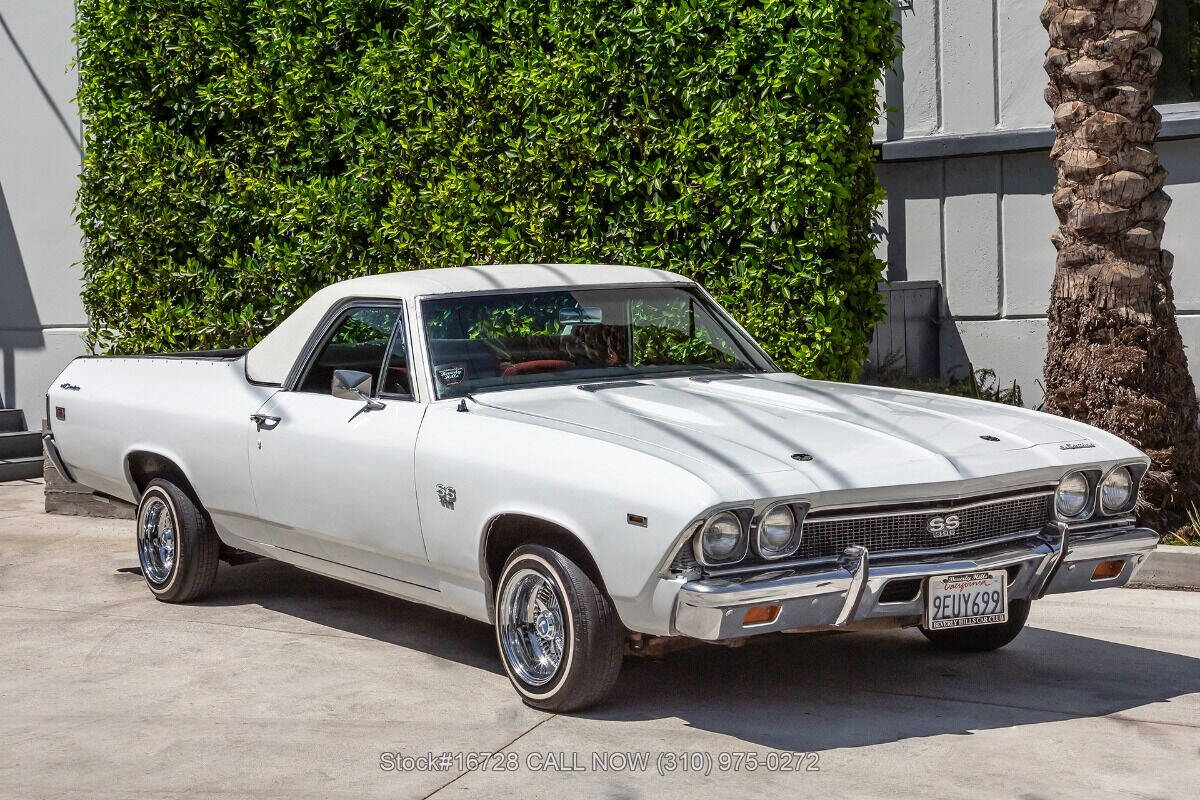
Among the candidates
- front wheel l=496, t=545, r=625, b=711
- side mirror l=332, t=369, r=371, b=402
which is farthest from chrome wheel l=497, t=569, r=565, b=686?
side mirror l=332, t=369, r=371, b=402

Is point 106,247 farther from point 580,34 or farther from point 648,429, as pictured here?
point 648,429

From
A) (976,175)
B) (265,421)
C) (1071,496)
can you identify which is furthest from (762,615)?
(976,175)

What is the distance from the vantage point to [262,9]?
32.7 ft

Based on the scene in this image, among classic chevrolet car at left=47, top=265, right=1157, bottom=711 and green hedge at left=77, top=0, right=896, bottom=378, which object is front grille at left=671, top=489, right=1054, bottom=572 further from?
green hedge at left=77, top=0, right=896, bottom=378

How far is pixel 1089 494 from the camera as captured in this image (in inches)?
216

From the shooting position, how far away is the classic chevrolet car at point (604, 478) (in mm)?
4832

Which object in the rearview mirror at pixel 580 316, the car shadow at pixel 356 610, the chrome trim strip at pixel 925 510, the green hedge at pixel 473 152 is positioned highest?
the green hedge at pixel 473 152

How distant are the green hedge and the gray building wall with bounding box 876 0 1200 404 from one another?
3014mm

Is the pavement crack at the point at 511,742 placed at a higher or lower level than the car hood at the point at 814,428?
lower

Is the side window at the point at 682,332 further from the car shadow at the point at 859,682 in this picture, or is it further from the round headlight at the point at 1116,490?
the round headlight at the point at 1116,490

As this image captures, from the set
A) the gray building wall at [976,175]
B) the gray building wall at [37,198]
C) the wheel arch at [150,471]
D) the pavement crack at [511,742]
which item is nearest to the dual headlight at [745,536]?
the pavement crack at [511,742]

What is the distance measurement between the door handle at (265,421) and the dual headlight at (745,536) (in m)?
2.50

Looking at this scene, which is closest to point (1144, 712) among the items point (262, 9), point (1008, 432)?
point (1008, 432)

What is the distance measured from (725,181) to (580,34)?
1.26 m
